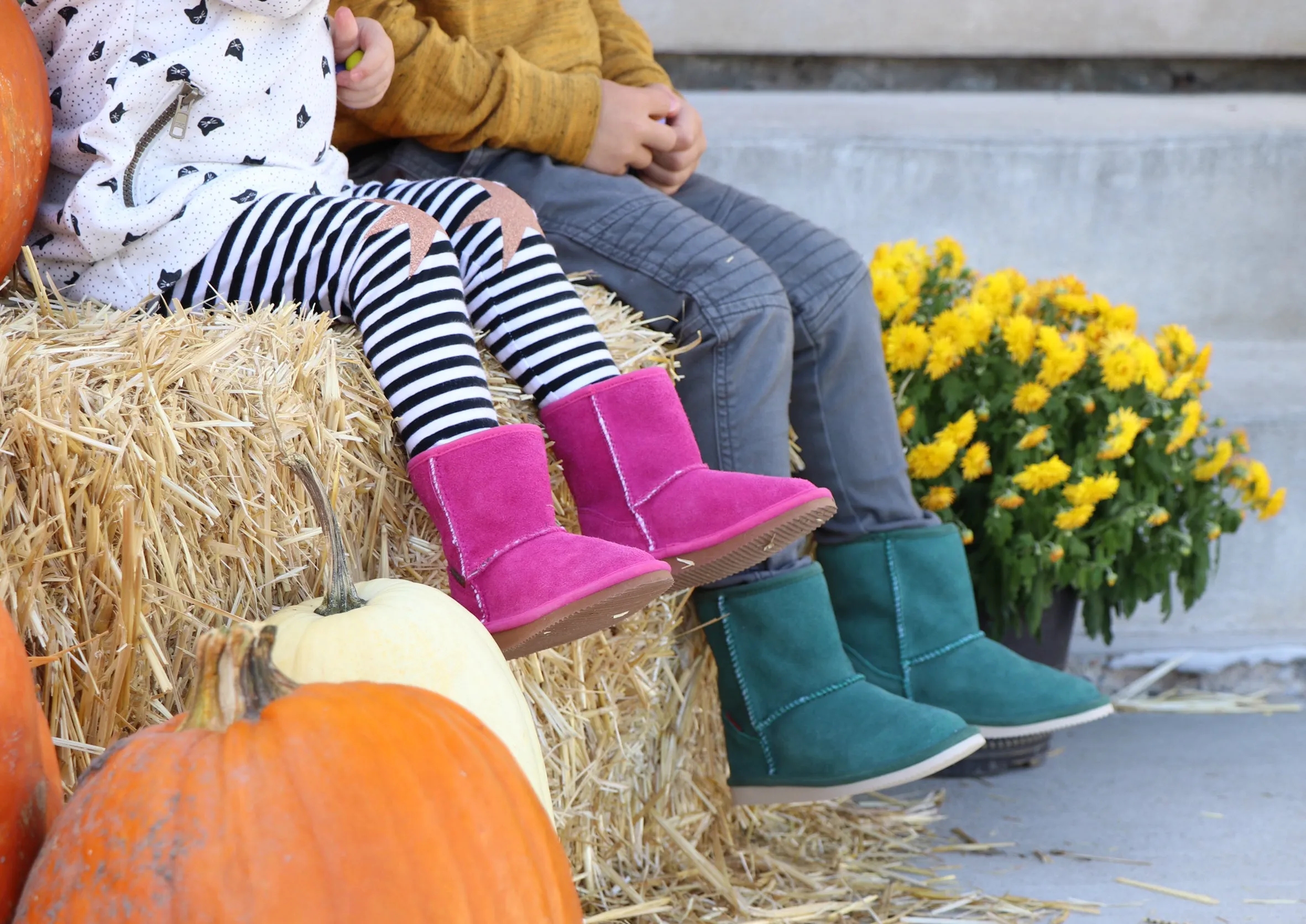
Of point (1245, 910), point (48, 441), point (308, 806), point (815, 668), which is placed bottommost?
point (1245, 910)

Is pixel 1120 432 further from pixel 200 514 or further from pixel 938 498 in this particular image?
pixel 200 514

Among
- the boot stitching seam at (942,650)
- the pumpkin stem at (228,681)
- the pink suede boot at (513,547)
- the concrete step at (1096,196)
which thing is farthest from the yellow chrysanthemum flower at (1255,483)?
the pumpkin stem at (228,681)

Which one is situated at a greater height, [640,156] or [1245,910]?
[640,156]

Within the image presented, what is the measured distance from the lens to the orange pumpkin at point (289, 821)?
2.02 feet

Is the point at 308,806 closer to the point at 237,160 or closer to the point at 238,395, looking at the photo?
the point at 238,395

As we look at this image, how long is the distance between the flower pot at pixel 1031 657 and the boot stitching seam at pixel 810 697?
483 millimetres

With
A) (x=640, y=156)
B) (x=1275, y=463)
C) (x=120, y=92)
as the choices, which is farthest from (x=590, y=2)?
(x=1275, y=463)

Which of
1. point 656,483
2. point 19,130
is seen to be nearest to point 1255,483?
point 656,483

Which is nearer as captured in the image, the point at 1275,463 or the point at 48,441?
the point at 48,441

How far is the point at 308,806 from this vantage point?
0.64 metres

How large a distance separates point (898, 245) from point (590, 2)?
53 cm

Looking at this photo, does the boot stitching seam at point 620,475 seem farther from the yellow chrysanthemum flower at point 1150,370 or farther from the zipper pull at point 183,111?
the yellow chrysanthemum flower at point 1150,370

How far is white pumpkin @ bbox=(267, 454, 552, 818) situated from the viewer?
2.75 ft

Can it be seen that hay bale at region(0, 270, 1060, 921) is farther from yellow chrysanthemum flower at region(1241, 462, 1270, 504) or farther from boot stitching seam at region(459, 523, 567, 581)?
yellow chrysanthemum flower at region(1241, 462, 1270, 504)
